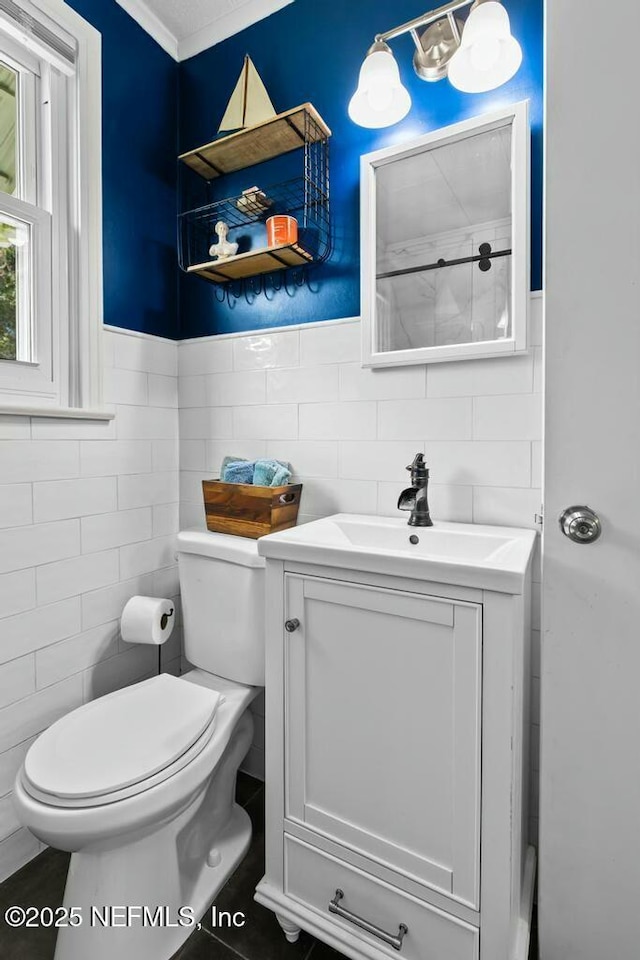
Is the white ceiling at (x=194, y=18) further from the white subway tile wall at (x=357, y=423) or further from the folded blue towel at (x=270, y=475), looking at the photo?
the folded blue towel at (x=270, y=475)

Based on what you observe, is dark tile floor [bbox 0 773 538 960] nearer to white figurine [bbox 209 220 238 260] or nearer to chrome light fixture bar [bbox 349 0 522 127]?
white figurine [bbox 209 220 238 260]

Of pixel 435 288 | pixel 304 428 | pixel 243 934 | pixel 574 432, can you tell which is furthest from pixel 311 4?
pixel 243 934

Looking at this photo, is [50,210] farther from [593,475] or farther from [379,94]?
[593,475]

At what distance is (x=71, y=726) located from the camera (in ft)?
3.92

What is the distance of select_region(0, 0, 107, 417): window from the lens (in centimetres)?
140

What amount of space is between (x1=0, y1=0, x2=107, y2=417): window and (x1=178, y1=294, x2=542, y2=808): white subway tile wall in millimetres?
423

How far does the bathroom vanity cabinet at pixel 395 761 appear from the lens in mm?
910

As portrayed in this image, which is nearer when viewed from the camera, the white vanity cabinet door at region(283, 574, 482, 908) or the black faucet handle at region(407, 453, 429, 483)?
the white vanity cabinet door at region(283, 574, 482, 908)

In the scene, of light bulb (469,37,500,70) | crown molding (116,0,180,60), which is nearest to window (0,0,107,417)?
crown molding (116,0,180,60)

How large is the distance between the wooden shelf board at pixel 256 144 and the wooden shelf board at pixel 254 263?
1.10 feet

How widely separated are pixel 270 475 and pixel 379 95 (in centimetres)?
108

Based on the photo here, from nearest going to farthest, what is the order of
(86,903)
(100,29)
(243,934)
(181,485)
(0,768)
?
(86,903), (243,934), (0,768), (100,29), (181,485)

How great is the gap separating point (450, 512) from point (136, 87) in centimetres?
178

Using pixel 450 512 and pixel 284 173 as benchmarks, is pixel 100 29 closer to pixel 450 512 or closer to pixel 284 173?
pixel 284 173
